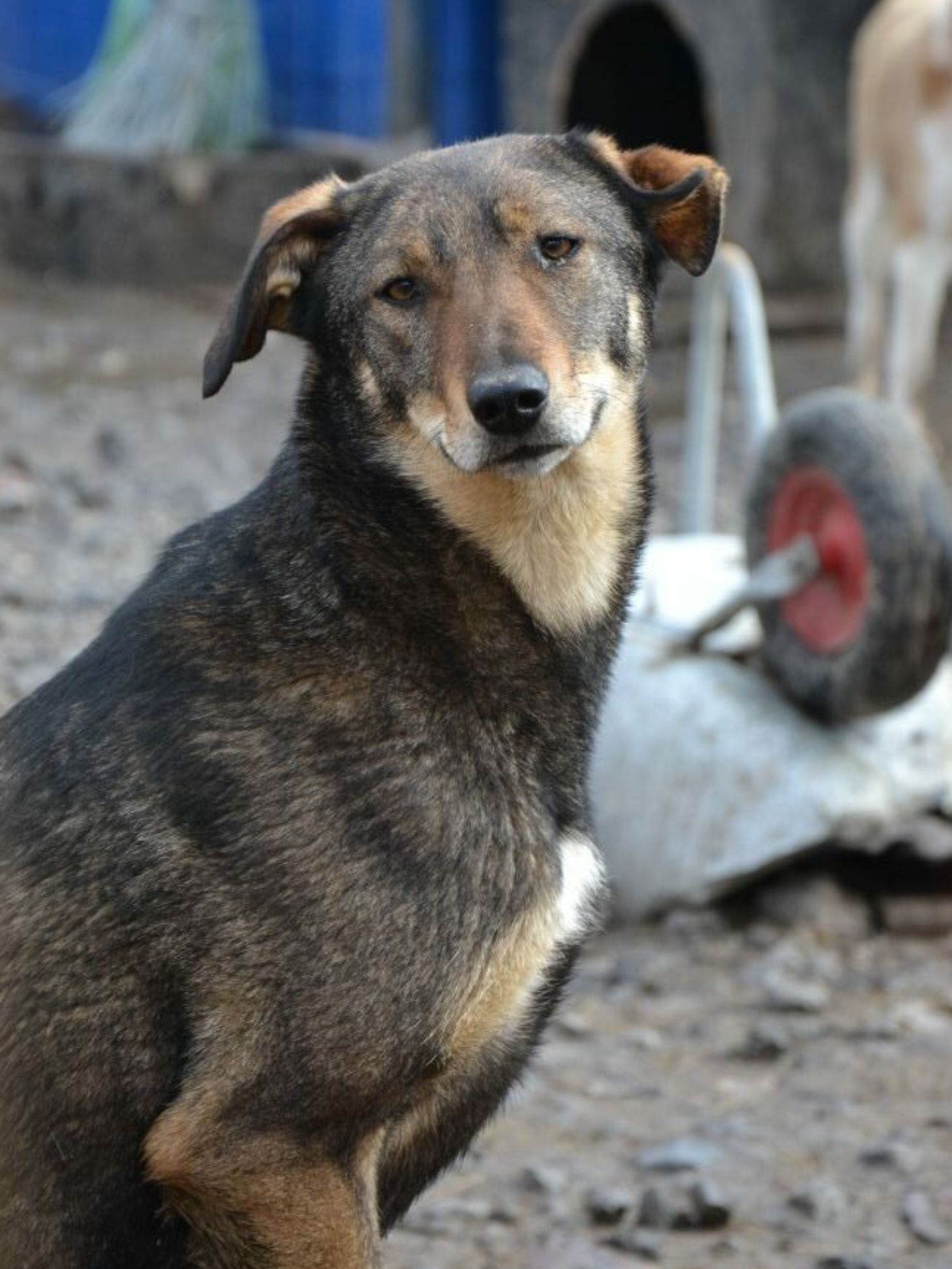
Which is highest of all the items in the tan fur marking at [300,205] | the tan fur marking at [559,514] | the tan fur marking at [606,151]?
the tan fur marking at [606,151]

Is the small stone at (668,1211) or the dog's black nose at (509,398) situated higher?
the dog's black nose at (509,398)

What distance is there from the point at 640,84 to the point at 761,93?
2727 millimetres

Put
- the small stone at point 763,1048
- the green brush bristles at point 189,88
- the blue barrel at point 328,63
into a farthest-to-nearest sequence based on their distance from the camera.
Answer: the green brush bristles at point 189,88
the blue barrel at point 328,63
the small stone at point 763,1048

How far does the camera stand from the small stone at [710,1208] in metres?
4.16

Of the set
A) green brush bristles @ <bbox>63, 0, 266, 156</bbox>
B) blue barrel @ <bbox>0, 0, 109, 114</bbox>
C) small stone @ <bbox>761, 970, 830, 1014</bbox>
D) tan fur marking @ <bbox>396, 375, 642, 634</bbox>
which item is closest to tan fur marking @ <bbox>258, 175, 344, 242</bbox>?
tan fur marking @ <bbox>396, 375, 642, 634</bbox>

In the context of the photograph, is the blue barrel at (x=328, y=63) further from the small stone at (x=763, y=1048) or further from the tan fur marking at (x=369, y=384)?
the tan fur marking at (x=369, y=384)

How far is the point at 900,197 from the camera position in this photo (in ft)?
30.0

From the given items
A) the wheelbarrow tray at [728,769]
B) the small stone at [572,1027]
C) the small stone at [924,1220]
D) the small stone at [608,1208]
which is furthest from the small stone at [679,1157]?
the wheelbarrow tray at [728,769]

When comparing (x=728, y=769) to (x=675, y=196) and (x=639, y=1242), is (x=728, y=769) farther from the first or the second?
(x=675, y=196)

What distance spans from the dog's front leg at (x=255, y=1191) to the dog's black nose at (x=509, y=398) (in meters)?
1.09

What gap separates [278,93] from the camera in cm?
1430

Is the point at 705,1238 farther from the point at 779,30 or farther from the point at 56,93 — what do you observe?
the point at 56,93

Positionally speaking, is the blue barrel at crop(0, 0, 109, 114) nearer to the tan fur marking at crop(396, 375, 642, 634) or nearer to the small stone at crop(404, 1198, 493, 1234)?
the small stone at crop(404, 1198, 493, 1234)

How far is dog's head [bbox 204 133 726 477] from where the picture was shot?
3.17 m
